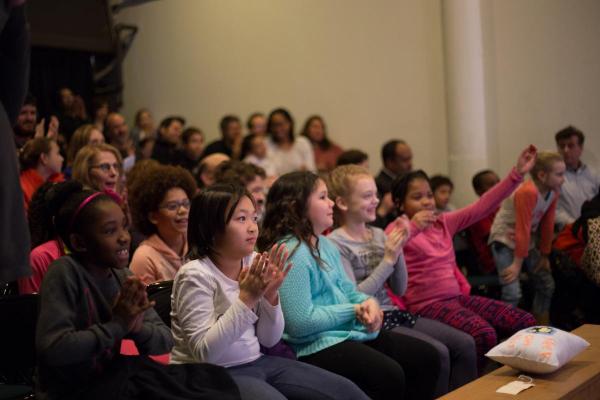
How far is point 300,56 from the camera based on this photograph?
805 cm

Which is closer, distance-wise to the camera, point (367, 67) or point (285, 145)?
point (285, 145)

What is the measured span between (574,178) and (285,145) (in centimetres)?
261

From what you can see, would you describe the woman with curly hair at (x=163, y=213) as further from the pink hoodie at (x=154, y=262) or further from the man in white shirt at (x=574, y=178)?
the man in white shirt at (x=574, y=178)

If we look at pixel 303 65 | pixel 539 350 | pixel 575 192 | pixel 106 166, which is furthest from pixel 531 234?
pixel 303 65

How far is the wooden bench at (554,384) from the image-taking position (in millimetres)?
2562

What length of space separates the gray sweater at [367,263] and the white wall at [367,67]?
3196 mm

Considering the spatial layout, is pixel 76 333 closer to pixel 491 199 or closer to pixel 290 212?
pixel 290 212

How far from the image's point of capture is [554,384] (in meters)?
2.66

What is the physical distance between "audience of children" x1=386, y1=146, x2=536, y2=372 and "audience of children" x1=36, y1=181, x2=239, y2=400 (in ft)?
4.57

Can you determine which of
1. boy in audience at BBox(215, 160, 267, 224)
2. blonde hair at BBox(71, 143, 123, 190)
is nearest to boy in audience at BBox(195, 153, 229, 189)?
boy in audience at BBox(215, 160, 267, 224)

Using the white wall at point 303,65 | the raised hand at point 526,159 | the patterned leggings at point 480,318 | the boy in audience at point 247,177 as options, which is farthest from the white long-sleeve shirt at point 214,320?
the white wall at point 303,65

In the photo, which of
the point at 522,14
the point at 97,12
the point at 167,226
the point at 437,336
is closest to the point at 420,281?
the point at 437,336

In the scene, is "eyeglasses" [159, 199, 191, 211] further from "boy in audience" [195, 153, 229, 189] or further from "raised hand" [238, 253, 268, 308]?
"boy in audience" [195, 153, 229, 189]

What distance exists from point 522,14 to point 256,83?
A: 10.4 feet
